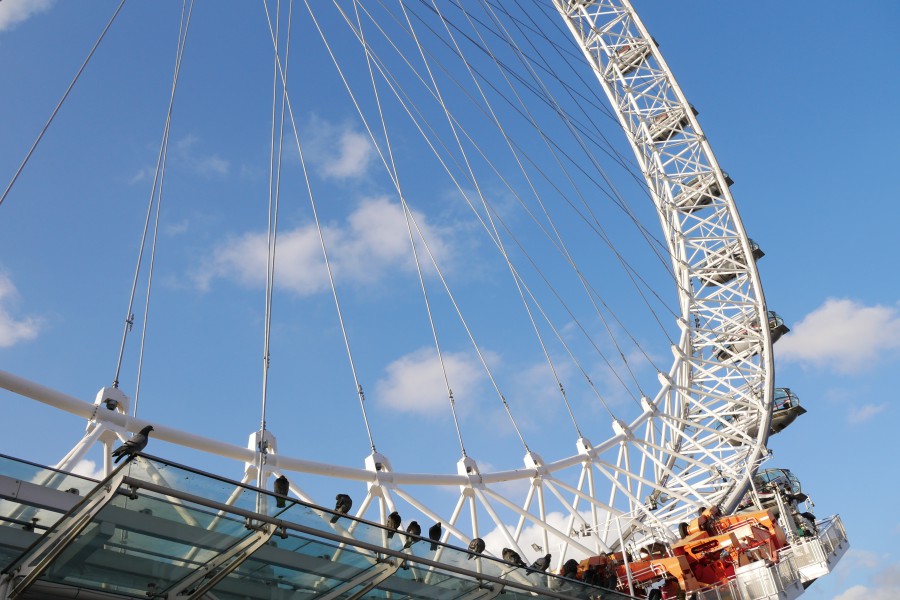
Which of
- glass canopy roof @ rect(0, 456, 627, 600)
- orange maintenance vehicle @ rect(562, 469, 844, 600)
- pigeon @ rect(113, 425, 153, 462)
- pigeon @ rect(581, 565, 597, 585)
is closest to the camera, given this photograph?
glass canopy roof @ rect(0, 456, 627, 600)

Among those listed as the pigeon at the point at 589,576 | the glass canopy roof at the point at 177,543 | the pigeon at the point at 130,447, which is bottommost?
the glass canopy roof at the point at 177,543

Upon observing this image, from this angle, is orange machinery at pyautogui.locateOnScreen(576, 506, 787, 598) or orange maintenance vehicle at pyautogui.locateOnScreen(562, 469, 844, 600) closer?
orange maintenance vehicle at pyautogui.locateOnScreen(562, 469, 844, 600)

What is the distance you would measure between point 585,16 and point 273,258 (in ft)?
78.8

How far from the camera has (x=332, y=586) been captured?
1100cm

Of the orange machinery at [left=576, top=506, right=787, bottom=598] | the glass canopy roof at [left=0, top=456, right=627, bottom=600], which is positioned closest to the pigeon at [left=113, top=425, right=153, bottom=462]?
the glass canopy roof at [left=0, top=456, right=627, bottom=600]

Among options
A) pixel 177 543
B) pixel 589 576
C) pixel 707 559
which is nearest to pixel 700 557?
pixel 707 559

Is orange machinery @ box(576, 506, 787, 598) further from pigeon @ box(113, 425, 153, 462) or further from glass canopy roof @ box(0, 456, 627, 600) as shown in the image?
pigeon @ box(113, 425, 153, 462)

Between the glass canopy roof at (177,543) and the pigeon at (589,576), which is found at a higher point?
the pigeon at (589,576)

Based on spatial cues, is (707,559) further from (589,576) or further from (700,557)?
(589,576)

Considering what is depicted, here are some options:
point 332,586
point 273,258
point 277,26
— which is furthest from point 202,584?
point 277,26

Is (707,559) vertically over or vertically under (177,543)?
over

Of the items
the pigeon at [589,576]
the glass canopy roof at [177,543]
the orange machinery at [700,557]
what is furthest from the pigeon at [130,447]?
the orange machinery at [700,557]

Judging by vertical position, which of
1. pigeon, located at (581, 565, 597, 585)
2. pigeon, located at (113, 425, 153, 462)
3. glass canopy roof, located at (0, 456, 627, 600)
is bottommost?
glass canopy roof, located at (0, 456, 627, 600)

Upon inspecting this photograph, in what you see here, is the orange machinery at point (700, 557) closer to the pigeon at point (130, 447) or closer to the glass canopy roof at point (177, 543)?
the glass canopy roof at point (177, 543)
